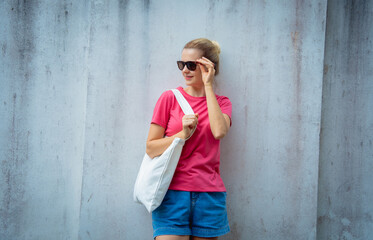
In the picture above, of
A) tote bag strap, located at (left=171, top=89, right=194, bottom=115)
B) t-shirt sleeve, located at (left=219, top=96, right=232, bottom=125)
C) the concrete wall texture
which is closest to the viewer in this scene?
tote bag strap, located at (left=171, top=89, right=194, bottom=115)

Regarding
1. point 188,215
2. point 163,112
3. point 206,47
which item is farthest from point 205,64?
point 188,215

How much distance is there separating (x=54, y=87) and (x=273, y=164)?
8.51 feet

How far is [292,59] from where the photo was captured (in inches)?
109

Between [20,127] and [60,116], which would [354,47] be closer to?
[60,116]

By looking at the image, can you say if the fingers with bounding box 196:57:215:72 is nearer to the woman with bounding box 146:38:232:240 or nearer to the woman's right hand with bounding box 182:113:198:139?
the woman with bounding box 146:38:232:240

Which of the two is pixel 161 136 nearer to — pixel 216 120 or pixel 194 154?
pixel 194 154

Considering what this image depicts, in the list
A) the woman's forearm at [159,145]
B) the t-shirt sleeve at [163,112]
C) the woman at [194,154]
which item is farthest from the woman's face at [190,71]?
the woman's forearm at [159,145]

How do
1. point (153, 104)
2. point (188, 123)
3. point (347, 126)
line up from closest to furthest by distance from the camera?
point (188, 123)
point (153, 104)
point (347, 126)

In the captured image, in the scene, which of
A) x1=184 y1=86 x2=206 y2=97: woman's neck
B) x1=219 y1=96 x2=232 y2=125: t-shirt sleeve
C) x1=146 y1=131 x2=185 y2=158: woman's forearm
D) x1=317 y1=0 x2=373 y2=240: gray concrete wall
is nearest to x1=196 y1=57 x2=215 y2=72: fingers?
x1=184 y1=86 x2=206 y2=97: woman's neck

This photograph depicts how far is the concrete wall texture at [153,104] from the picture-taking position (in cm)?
273

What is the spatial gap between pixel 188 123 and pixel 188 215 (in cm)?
75

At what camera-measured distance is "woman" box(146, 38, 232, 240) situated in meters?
2.09

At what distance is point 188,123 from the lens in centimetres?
205

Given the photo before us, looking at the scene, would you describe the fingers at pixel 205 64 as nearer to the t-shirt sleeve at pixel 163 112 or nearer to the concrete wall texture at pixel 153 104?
the t-shirt sleeve at pixel 163 112
